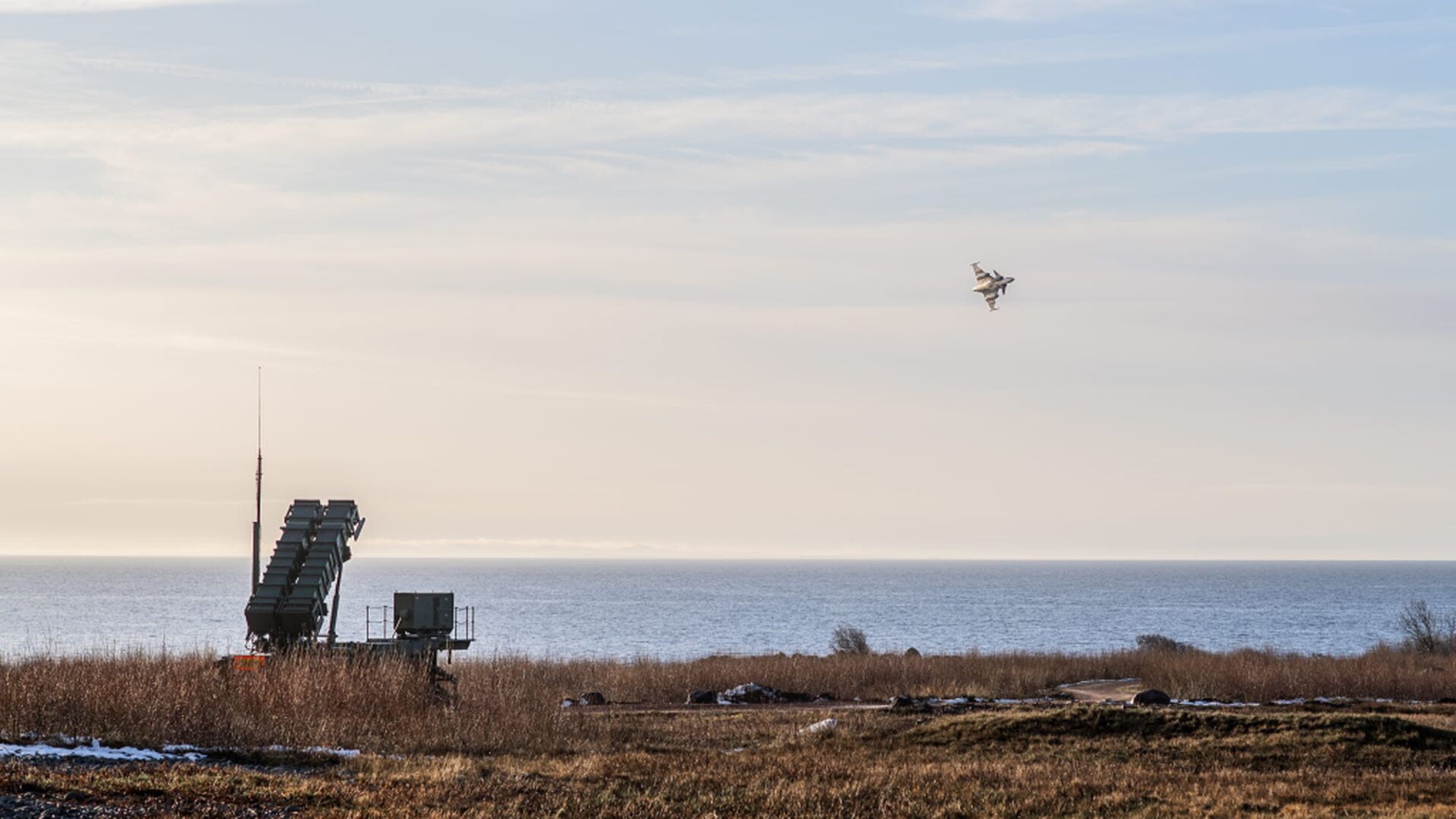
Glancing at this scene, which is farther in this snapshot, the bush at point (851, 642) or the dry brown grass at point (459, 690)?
the bush at point (851, 642)

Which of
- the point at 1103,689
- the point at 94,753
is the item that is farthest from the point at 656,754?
the point at 1103,689

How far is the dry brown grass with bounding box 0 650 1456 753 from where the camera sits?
93.8 feet

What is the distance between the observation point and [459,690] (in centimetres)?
3838

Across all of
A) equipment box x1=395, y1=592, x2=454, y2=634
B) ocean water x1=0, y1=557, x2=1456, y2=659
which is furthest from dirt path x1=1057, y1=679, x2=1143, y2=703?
ocean water x1=0, y1=557, x2=1456, y2=659

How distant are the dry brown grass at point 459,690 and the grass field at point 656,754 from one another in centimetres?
8

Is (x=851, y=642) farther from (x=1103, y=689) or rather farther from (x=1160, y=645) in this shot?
(x=1103, y=689)

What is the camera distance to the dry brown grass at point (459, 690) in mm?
28578

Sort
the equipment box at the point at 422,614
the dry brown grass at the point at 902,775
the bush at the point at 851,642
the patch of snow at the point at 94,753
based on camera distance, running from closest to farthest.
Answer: the dry brown grass at the point at 902,775 < the patch of snow at the point at 94,753 < the equipment box at the point at 422,614 < the bush at the point at 851,642

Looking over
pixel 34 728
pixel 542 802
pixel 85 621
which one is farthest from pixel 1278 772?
pixel 85 621

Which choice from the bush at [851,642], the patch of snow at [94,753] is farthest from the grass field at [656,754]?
the bush at [851,642]

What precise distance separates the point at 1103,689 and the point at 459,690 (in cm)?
2072

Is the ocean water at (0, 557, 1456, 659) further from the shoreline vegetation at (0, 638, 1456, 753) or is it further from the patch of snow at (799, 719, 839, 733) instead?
the patch of snow at (799, 719, 839, 733)

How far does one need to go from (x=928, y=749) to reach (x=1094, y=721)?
13.3ft

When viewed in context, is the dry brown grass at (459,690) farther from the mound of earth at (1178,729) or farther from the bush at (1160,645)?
the bush at (1160,645)
